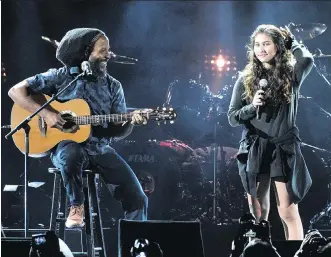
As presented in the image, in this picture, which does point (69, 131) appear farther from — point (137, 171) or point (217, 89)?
point (217, 89)

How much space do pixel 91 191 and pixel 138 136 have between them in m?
2.55

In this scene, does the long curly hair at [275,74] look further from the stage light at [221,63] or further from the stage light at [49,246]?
the stage light at [221,63]

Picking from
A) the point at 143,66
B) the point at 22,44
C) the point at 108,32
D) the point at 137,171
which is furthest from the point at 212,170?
→ the point at 22,44

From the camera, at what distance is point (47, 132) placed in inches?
195

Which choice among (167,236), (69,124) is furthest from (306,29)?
(167,236)

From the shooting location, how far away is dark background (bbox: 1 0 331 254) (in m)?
7.12

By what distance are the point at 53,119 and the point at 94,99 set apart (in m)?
0.39

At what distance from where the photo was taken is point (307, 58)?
459cm

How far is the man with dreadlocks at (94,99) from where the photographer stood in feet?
16.1

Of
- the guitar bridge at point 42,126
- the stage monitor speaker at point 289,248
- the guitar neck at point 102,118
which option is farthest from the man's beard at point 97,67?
the stage monitor speaker at point 289,248

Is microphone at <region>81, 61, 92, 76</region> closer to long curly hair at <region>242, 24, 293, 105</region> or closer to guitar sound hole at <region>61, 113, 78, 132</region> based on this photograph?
guitar sound hole at <region>61, 113, 78, 132</region>

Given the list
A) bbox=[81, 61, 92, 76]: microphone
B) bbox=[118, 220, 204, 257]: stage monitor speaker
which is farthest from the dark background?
bbox=[118, 220, 204, 257]: stage monitor speaker

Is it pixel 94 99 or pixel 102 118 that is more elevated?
pixel 94 99

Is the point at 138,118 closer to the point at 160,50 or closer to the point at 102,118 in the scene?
the point at 102,118
